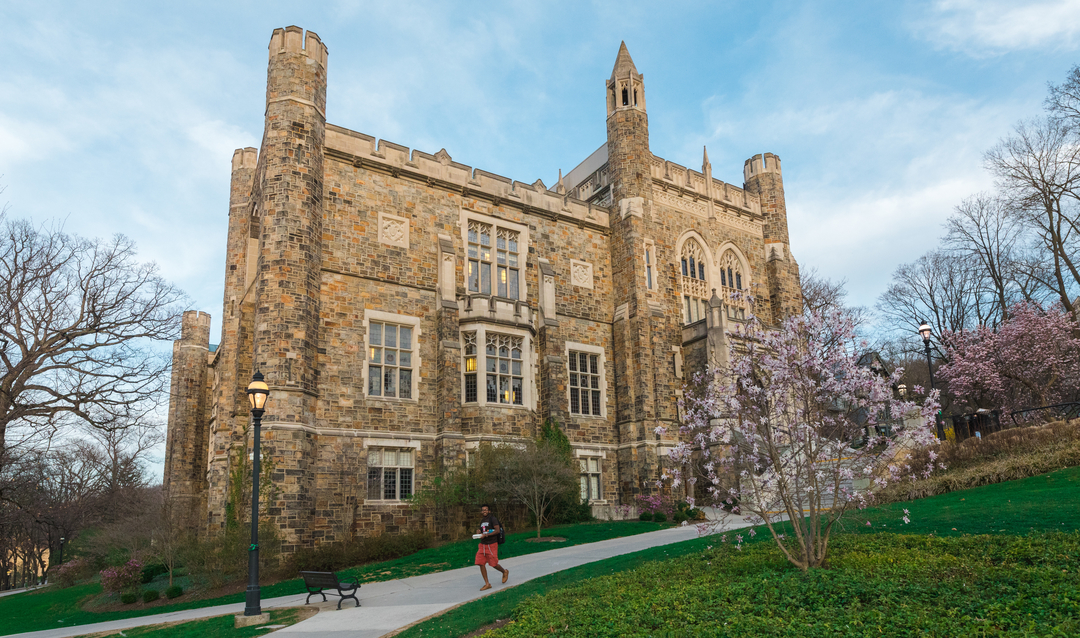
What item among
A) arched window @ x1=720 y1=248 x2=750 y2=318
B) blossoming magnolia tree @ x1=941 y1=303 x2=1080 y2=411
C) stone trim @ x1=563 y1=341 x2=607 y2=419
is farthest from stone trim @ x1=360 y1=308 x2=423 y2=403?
blossoming magnolia tree @ x1=941 y1=303 x2=1080 y2=411

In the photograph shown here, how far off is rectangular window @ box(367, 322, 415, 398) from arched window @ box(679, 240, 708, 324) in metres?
12.8

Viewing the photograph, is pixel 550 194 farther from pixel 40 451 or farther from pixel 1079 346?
pixel 1079 346

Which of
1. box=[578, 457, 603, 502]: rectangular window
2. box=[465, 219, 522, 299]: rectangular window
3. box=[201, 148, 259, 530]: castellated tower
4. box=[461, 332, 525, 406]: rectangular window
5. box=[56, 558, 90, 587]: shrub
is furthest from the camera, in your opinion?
box=[56, 558, 90, 587]: shrub

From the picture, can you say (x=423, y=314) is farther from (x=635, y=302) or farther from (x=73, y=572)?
(x=73, y=572)

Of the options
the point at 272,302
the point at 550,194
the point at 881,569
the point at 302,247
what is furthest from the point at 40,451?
the point at 881,569

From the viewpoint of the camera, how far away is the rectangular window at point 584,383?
Answer: 2628 cm

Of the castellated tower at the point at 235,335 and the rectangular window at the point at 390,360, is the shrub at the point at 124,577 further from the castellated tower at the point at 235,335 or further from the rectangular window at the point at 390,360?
the rectangular window at the point at 390,360

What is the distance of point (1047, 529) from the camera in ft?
32.0

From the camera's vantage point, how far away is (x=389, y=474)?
21453 mm

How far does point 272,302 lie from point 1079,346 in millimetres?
29194

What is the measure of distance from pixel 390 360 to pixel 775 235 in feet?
66.3

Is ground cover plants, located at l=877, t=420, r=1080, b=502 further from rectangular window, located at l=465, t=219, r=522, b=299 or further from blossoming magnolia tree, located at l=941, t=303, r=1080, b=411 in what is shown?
rectangular window, located at l=465, t=219, r=522, b=299

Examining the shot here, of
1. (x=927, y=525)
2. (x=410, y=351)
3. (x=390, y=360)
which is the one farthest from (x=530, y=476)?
(x=927, y=525)

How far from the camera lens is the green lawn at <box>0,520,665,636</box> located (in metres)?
16.2
